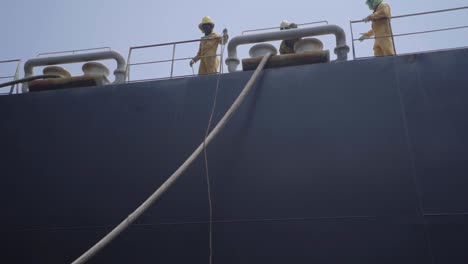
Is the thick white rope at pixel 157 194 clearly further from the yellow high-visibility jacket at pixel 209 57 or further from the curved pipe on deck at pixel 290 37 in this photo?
the yellow high-visibility jacket at pixel 209 57

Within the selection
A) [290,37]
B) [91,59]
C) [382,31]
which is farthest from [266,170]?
[91,59]

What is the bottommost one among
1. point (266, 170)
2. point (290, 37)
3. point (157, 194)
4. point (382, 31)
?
point (157, 194)

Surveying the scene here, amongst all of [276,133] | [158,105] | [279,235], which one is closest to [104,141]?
[158,105]

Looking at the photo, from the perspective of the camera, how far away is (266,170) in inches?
156

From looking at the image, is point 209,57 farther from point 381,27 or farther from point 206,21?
point 381,27

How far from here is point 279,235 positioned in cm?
372

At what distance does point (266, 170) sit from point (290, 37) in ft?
6.59

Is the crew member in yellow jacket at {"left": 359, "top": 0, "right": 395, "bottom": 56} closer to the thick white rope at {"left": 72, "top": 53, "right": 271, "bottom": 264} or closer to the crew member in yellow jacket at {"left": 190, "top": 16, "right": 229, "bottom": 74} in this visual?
the thick white rope at {"left": 72, "top": 53, "right": 271, "bottom": 264}

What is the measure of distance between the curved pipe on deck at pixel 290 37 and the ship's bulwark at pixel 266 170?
1.74 ft

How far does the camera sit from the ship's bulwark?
3.62m

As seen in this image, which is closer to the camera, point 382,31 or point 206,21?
point 382,31

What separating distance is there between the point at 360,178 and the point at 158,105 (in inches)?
105

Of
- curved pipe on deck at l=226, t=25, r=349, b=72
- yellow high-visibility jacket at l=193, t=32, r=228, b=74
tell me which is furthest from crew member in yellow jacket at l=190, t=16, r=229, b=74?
curved pipe on deck at l=226, t=25, r=349, b=72

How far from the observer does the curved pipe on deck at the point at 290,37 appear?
184 inches
